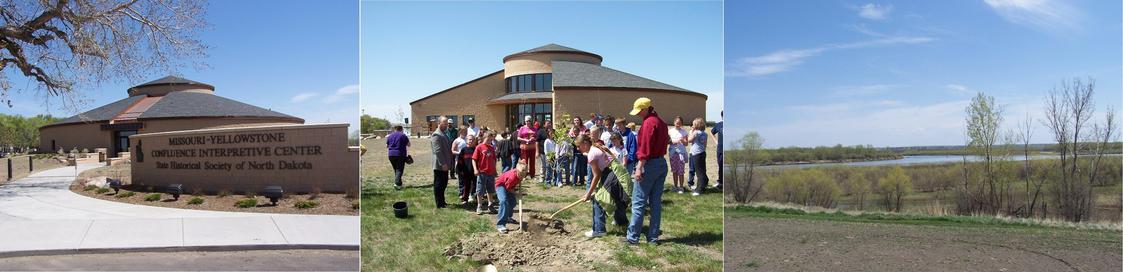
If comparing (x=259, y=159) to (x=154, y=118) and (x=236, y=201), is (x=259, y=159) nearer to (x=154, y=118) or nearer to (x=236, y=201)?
(x=236, y=201)

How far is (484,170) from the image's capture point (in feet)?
15.0

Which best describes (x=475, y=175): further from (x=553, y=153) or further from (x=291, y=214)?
(x=291, y=214)

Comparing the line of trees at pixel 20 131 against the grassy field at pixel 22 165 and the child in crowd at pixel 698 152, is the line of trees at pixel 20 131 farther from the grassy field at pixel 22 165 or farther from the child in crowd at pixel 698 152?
the child in crowd at pixel 698 152

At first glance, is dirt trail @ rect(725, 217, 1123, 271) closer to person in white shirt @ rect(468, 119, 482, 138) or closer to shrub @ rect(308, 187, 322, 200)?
person in white shirt @ rect(468, 119, 482, 138)

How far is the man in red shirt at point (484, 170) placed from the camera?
4.52 meters

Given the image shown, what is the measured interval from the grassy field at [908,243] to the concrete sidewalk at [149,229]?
4620 mm

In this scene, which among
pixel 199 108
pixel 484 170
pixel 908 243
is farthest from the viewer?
pixel 199 108

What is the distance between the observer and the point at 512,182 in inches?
169

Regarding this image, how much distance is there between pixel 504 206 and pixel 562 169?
567 mm

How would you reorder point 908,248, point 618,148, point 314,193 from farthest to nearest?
point 314,193
point 908,248
point 618,148

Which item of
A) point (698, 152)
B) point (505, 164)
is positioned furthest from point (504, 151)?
point (698, 152)

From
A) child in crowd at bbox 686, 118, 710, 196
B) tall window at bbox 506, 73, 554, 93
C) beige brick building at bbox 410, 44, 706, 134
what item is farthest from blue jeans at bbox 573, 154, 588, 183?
child in crowd at bbox 686, 118, 710, 196

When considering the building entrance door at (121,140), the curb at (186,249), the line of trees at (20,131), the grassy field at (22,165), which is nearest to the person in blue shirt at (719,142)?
the curb at (186,249)

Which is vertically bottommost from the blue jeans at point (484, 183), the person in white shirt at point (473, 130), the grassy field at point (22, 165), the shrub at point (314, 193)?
the shrub at point (314, 193)
